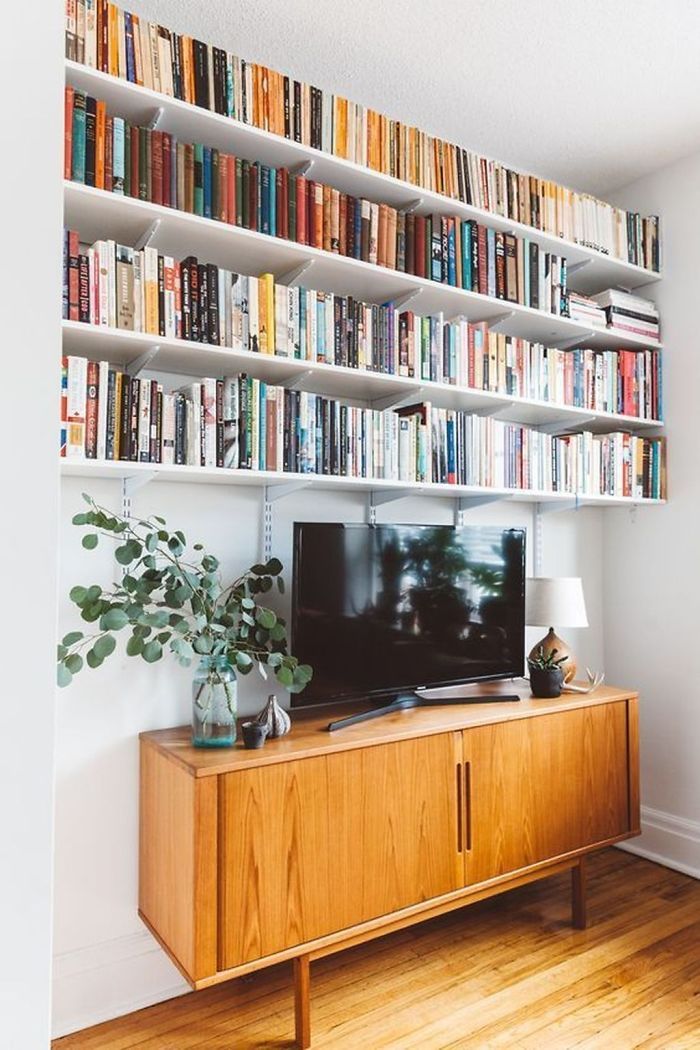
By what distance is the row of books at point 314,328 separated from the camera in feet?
5.92

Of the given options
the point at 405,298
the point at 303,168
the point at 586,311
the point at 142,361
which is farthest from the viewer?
the point at 586,311

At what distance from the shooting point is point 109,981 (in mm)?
2016

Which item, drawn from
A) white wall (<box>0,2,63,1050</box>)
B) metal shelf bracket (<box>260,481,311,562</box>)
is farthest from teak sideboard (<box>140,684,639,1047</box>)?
white wall (<box>0,2,63,1050</box>)

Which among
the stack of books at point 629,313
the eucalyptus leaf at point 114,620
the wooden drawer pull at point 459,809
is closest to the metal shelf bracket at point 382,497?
the wooden drawer pull at point 459,809

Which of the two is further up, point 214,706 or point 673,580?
point 673,580

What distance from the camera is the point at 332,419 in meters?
2.15

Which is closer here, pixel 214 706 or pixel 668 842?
pixel 214 706

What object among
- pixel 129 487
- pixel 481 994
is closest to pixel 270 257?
pixel 129 487

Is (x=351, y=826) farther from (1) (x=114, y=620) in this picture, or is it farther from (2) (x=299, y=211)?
(2) (x=299, y=211)

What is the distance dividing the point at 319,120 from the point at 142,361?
0.88 m

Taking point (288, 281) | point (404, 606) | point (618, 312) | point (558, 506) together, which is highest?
point (618, 312)

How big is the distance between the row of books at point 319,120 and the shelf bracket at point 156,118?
4cm

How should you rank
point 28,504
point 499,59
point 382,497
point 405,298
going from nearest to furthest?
point 28,504
point 499,59
point 405,298
point 382,497

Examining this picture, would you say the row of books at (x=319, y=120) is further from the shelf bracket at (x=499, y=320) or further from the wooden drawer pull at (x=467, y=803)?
the wooden drawer pull at (x=467, y=803)
